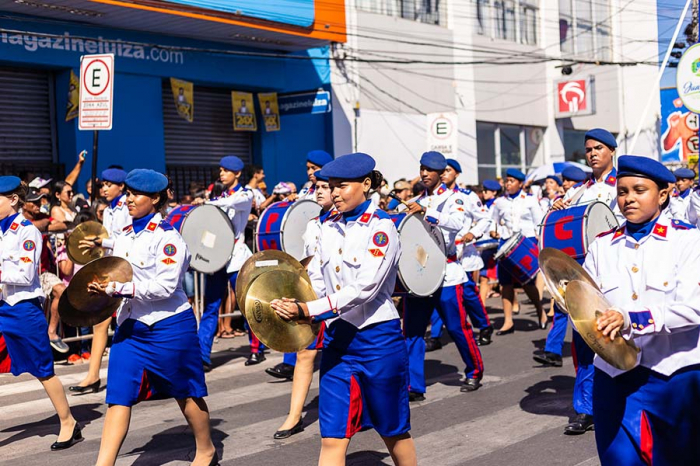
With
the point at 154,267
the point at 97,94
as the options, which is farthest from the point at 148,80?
the point at 154,267

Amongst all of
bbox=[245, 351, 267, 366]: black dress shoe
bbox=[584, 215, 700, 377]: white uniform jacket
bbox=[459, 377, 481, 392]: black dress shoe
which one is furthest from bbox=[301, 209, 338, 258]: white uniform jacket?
bbox=[584, 215, 700, 377]: white uniform jacket

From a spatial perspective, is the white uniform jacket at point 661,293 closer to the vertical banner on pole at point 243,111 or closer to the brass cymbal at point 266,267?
the brass cymbal at point 266,267

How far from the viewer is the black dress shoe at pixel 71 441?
22.6 ft

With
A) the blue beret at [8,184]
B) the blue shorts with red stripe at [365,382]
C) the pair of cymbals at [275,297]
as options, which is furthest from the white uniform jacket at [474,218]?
the pair of cymbals at [275,297]

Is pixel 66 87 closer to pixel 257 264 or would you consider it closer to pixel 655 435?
pixel 257 264

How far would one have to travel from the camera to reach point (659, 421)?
13.1 feet

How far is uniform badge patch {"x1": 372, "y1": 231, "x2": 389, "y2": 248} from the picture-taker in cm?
485

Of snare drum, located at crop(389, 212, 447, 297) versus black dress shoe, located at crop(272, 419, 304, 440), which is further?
snare drum, located at crop(389, 212, 447, 297)

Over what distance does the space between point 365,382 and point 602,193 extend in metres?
3.45

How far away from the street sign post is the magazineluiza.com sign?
399 centimetres

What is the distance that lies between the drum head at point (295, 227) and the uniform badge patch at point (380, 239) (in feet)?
14.6

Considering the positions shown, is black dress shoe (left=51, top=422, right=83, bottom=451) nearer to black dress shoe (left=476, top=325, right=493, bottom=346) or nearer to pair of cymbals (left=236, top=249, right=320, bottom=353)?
pair of cymbals (left=236, top=249, right=320, bottom=353)

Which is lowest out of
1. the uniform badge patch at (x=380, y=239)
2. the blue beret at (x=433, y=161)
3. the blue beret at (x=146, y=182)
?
the uniform badge patch at (x=380, y=239)

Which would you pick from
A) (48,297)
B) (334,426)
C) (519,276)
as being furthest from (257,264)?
(519,276)
